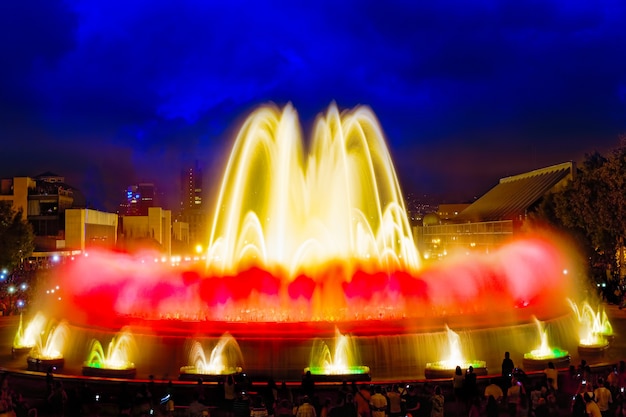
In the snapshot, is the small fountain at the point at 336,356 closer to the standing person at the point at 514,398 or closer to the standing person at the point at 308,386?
the standing person at the point at 308,386

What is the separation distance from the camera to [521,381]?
15133 millimetres

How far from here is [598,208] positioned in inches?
1665

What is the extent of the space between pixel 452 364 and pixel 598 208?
28410 millimetres

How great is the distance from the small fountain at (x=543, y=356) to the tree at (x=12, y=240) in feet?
145

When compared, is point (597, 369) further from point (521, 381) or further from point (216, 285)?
point (216, 285)

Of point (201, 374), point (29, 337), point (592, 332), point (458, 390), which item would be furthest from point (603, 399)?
point (29, 337)

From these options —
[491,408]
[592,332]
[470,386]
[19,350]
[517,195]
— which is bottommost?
[491,408]

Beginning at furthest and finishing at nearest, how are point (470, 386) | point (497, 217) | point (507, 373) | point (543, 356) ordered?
point (497, 217) → point (543, 356) → point (507, 373) → point (470, 386)

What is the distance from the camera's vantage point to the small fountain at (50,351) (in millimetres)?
19375

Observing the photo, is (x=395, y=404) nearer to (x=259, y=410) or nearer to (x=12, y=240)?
(x=259, y=410)

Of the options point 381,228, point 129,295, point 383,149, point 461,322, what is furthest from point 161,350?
point 381,228

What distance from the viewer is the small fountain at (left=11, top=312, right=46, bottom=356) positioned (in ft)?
76.3

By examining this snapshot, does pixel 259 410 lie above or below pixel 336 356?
below

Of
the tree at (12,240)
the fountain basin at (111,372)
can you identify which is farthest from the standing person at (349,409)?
the tree at (12,240)
